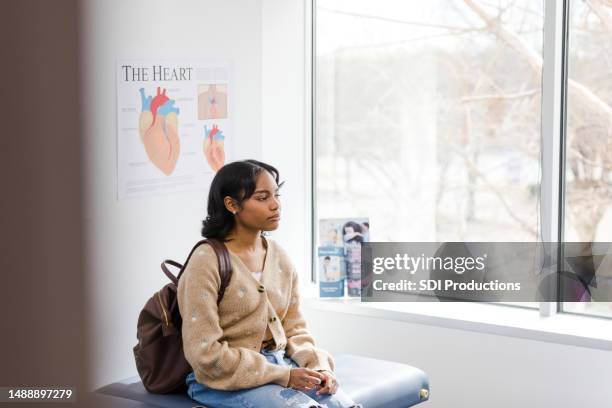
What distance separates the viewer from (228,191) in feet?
8.33

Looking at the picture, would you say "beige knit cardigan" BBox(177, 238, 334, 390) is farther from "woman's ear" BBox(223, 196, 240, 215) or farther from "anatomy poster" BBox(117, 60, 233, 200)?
"anatomy poster" BBox(117, 60, 233, 200)

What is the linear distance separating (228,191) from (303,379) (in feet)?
1.88

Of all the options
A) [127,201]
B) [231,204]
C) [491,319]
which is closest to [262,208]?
[231,204]

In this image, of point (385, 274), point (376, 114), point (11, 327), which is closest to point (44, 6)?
point (11, 327)

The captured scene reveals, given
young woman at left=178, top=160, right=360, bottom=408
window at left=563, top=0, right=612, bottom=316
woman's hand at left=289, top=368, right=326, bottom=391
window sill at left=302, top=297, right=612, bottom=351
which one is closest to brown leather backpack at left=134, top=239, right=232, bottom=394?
young woman at left=178, top=160, right=360, bottom=408

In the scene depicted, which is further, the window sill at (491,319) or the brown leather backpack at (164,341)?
the window sill at (491,319)

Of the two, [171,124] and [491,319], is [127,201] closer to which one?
[171,124]

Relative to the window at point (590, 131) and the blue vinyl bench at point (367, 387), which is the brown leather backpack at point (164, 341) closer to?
the blue vinyl bench at point (367, 387)

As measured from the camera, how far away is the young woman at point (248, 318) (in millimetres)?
2404

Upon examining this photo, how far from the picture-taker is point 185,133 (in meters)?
3.15

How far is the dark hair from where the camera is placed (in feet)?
8.30

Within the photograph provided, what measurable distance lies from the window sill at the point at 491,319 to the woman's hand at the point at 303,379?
880 millimetres

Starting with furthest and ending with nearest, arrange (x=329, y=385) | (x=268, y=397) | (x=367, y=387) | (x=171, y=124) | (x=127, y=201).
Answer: (x=171, y=124) < (x=127, y=201) < (x=367, y=387) < (x=329, y=385) < (x=268, y=397)

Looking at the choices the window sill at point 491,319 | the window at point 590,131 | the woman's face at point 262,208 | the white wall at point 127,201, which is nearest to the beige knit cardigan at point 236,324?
the woman's face at point 262,208
